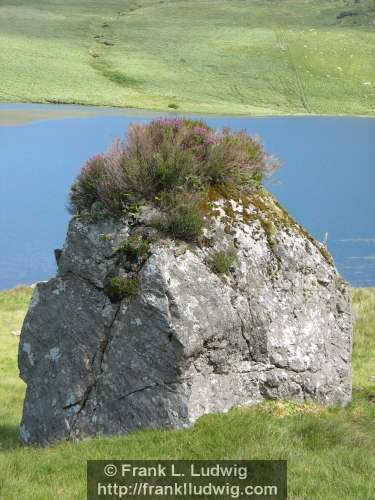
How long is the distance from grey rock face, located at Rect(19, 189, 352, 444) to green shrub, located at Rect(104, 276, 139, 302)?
0.38 feet

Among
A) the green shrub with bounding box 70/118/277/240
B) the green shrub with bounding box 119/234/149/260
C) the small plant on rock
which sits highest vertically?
the green shrub with bounding box 70/118/277/240

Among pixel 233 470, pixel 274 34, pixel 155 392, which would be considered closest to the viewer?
pixel 233 470

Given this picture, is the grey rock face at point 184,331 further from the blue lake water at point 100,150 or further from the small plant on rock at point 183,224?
the blue lake water at point 100,150

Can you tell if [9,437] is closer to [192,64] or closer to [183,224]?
[183,224]

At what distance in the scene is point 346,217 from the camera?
63156 mm

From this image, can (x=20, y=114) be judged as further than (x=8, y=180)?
Yes

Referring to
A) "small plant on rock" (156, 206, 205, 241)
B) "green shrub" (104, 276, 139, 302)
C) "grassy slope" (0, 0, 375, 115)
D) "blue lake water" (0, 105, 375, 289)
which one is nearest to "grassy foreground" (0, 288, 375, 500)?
"green shrub" (104, 276, 139, 302)

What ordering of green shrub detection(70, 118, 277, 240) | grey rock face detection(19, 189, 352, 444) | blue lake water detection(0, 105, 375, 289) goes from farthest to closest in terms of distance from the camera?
blue lake water detection(0, 105, 375, 289) → green shrub detection(70, 118, 277, 240) → grey rock face detection(19, 189, 352, 444)

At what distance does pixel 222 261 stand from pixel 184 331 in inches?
60.2

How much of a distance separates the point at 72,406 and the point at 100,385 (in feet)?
2.37

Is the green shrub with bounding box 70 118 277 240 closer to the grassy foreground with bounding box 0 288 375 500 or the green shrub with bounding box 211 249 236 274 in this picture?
the green shrub with bounding box 211 249 236 274

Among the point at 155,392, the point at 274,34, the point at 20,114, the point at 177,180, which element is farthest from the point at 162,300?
the point at 274,34

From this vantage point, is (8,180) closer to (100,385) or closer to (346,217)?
(346,217)

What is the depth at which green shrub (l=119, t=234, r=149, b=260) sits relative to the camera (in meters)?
12.7
